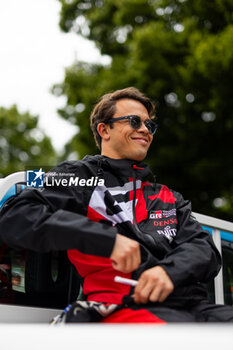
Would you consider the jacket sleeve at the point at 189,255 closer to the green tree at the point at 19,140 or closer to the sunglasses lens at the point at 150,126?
the sunglasses lens at the point at 150,126

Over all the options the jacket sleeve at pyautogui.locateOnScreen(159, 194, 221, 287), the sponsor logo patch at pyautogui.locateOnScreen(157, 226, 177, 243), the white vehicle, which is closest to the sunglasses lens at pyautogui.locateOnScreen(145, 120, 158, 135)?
the jacket sleeve at pyautogui.locateOnScreen(159, 194, 221, 287)

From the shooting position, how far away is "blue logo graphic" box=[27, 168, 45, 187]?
8.34 feet

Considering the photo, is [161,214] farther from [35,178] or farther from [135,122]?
[35,178]

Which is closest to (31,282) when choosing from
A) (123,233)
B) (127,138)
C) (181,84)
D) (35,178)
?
(35,178)

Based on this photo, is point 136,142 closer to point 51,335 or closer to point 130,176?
point 130,176

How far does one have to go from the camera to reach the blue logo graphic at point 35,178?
254cm

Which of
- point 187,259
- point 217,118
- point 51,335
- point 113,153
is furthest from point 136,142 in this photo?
point 217,118

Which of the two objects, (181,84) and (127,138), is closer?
(127,138)

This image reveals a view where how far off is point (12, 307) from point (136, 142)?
45.0 inches

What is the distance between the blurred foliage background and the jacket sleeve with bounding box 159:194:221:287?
25.1 feet

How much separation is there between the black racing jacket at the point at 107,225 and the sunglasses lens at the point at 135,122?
0.22m

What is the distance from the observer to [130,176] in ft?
8.04

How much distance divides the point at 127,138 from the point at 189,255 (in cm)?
85

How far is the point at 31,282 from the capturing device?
266 cm
